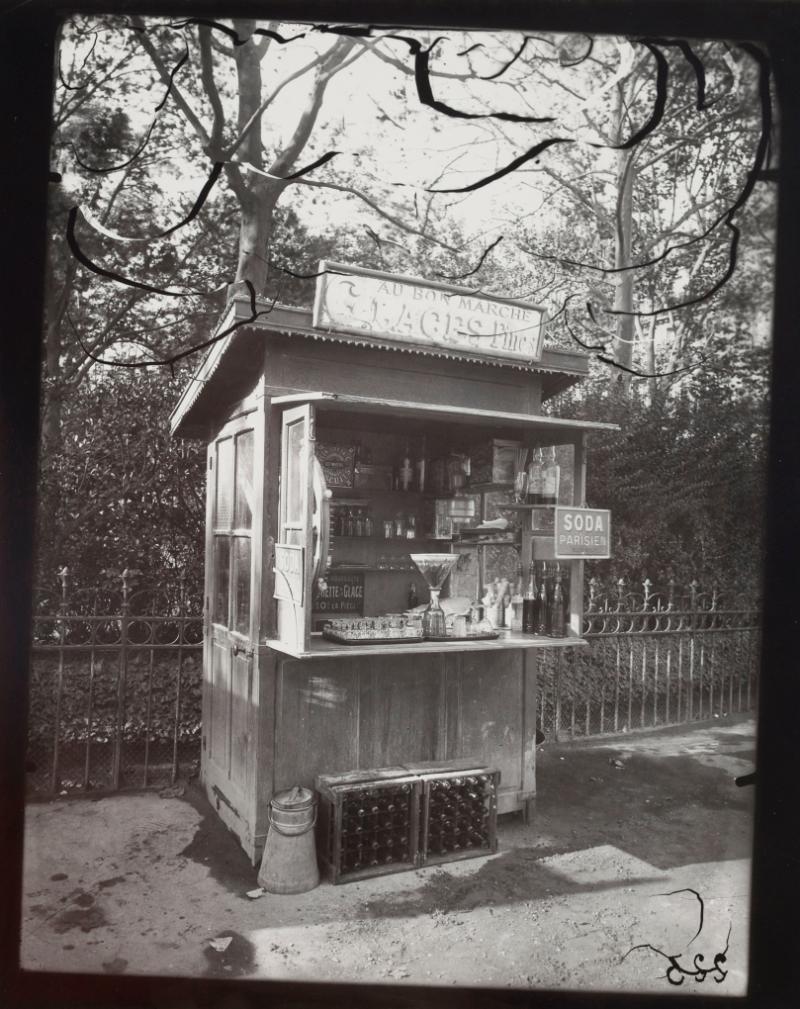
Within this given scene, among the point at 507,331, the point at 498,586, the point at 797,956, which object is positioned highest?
the point at 507,331

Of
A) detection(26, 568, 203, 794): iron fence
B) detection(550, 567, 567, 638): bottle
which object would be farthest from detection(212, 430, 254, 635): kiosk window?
detection(550, 567, 567, 638): bottle

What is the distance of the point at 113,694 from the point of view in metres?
6.40

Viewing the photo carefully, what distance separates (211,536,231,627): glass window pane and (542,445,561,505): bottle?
249cm

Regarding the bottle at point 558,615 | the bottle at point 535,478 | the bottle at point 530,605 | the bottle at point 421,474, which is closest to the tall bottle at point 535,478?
the bottle at point 535,478

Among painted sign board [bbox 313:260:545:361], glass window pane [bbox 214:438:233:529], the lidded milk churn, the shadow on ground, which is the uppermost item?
painted sign board [bbox 313:260:545:361]

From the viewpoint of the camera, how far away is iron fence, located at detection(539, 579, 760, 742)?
7328mm

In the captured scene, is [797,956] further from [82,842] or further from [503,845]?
[82,842]

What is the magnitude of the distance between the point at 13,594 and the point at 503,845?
3764mm

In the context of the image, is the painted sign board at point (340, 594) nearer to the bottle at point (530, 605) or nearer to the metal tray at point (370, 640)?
the metal tray at point (370, 640)

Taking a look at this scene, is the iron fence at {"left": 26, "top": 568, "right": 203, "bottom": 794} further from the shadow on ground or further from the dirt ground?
the shadow on ground

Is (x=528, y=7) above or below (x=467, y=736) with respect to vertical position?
above

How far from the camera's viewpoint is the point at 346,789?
4.04 metres

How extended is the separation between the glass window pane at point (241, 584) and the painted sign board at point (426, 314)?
1.72m

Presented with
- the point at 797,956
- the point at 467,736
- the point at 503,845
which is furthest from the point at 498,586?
the point at 797,956
